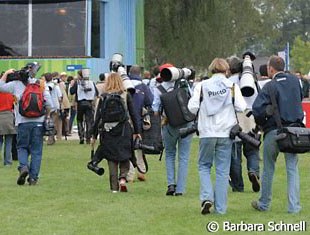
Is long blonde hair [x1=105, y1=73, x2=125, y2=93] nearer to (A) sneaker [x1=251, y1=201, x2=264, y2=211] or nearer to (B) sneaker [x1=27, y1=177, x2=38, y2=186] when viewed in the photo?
(B) sneaker [x1=27, y1=177, x2=38, y2=186]

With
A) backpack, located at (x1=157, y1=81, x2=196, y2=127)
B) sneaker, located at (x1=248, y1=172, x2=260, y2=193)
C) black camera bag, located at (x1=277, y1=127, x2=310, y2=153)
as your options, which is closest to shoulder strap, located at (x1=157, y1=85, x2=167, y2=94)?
backpack, located at (x1=157, y1=81, x2=196, y2=127)

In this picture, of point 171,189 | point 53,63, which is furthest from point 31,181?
point 53,63

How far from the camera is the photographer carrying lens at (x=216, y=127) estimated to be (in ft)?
38.1

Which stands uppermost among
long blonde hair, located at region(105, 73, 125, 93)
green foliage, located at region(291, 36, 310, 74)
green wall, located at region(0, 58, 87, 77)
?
green foliage, located at region(291, 36, 310, 74)

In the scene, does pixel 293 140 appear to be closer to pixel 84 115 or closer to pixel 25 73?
pixel 25 73

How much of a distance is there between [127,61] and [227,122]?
23.0 metres

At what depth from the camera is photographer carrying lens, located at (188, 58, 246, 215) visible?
11.6 metres

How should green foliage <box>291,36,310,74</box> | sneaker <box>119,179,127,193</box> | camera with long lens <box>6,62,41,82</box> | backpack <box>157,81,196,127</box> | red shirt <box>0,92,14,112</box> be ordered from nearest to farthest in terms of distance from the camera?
backpack <box>157,81,196,127</box> → sneaker <box>119,179,127,193</box> → camera with long lens <box>6,62,41,82</box> → red shirt <box>0,92,14,112</box> → green foliage <box>291,36,310,74</box>

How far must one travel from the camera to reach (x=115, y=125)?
14.0m

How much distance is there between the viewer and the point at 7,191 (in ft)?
47.4

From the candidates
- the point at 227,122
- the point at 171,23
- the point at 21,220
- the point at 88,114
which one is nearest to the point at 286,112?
the point at 227,122

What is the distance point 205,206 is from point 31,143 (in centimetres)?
428

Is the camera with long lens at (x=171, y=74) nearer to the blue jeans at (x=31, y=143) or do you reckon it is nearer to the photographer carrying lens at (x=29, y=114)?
the photographer carrying lens at (x=29, y=114)

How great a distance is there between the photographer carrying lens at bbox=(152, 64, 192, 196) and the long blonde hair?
53 centimetres
